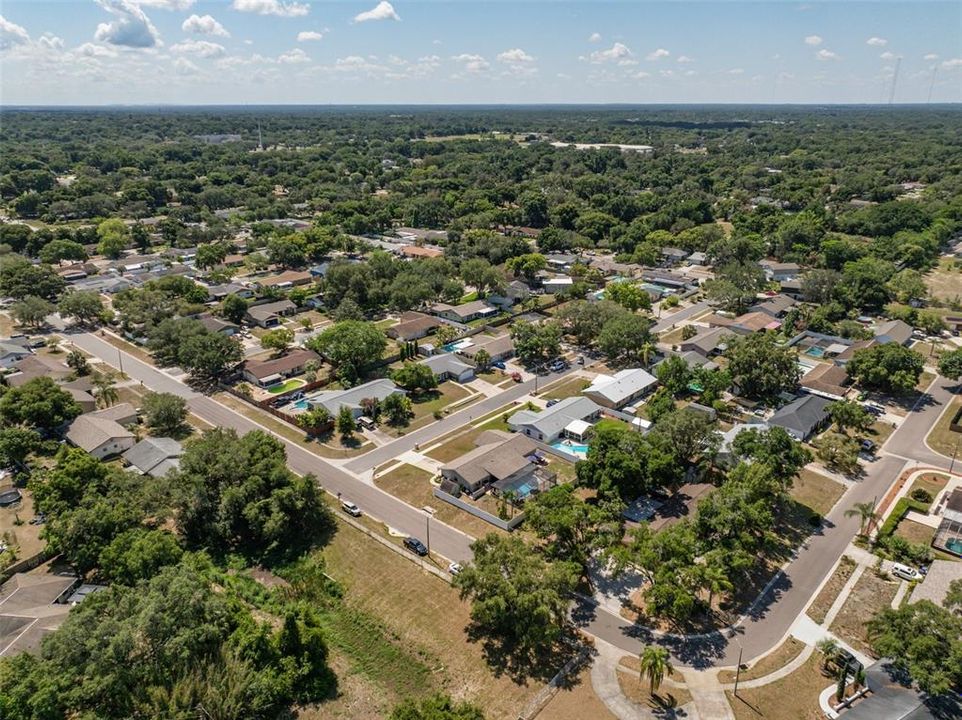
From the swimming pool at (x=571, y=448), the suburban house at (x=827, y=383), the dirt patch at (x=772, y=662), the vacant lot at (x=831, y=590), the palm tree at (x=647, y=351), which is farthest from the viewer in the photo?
the palm tree at (x=647, y=351)


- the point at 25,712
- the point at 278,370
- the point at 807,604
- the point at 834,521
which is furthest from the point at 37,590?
the point at 834,521

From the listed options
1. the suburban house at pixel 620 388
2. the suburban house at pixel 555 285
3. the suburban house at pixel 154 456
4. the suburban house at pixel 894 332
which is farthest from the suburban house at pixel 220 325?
the suburban house at pixel 894 332

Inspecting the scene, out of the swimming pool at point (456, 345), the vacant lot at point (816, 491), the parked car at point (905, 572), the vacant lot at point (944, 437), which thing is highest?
the swimming pool at point (456, 345)

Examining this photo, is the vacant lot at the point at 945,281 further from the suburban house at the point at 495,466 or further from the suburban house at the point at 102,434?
the suburban house at the point at 102,434

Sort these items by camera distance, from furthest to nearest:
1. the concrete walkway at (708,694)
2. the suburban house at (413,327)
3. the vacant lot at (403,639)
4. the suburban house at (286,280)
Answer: the suburban house at (286,280)
the suburban house at (413,327)
the vacant lot at (403,639)
the concrete walkway at (708,694)

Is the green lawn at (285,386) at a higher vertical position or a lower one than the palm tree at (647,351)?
lower

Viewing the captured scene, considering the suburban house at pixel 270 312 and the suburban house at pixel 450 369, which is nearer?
the suburban house at pixel 450 369
